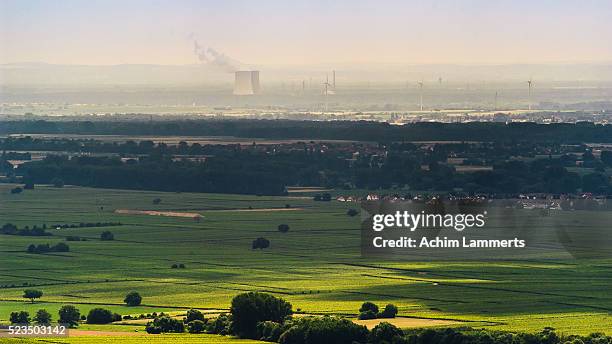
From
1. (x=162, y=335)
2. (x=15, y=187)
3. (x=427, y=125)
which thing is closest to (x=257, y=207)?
(x=15, y=187)

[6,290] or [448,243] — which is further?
[448,243]

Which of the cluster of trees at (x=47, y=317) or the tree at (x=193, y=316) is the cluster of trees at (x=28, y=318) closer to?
the cluster of trees at (x=47, y=317)

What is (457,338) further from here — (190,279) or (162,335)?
(190,279)

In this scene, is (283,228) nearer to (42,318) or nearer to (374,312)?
(374,312)

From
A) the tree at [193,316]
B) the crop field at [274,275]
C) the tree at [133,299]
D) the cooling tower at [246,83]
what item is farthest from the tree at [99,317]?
the cooling tower at [246,83]

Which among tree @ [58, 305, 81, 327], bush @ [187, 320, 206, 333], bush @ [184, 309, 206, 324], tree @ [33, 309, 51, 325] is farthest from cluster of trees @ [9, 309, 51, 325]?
bush @ [187, 320, 206, 333]

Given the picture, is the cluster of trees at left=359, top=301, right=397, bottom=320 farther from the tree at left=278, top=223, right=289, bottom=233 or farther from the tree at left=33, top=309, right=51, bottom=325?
the tree at left=278, top=223, right=289, bottom=233
